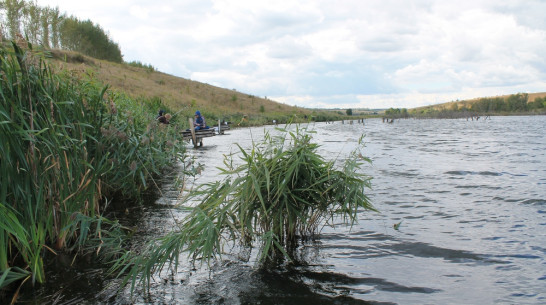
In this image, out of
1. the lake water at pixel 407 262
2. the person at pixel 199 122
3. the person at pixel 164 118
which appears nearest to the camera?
the lake water at pixel 407 262

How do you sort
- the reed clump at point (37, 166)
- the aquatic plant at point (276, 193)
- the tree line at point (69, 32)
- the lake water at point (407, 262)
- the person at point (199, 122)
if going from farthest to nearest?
the tree line at point (69, 32)
the person at point (199, 122)
the aquatic plant at point (276, 193)
the lake water at point (407, 262)
the reed clump at point (37, 166)

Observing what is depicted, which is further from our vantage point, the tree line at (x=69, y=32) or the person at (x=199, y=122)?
the tree line at (x=69, y=32)

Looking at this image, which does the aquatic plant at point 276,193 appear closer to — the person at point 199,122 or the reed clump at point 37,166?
the reed clump at point 37,166

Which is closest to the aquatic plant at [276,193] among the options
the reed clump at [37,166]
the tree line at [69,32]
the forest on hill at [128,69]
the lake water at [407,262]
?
the lake water at [407,262]

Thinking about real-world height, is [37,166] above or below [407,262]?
above

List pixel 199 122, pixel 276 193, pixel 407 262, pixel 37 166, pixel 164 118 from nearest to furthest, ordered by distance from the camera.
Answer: pixel 37 166
pixel 276 193
pixel 407 262
pixel 164 118
pixel 199 122

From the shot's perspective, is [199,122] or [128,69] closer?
[199,122]

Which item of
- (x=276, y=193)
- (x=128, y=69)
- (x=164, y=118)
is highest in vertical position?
(x=128, y=69)

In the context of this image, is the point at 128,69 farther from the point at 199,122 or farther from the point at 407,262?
the point at 407,262

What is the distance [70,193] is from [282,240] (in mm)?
2486

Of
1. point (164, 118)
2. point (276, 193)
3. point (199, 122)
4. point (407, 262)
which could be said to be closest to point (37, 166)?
point (276, 193)

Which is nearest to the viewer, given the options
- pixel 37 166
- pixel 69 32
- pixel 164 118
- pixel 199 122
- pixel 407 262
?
pixel 37 166

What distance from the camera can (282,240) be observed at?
4914mm

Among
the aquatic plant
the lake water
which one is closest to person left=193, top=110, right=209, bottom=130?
the lake water
